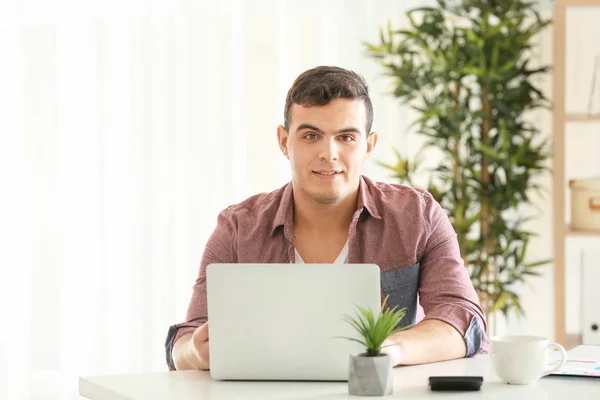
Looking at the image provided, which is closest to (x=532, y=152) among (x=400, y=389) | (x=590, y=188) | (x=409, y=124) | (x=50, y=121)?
(x=590, y=188)

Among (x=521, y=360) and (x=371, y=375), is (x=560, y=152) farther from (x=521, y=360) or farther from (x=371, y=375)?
(x=371, y=375)

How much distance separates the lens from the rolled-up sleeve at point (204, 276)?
2.26 metres

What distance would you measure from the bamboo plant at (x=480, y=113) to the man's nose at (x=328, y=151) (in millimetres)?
1665

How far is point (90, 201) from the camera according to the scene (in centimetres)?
369

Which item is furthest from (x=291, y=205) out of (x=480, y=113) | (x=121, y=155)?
(x=480, y=113)

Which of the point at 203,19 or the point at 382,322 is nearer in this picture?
the point at 382,322

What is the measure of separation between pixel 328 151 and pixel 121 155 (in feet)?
5.17

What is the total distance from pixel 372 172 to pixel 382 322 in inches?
106

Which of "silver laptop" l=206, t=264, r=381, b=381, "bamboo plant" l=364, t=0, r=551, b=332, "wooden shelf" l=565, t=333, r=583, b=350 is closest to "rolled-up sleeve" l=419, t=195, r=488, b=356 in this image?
"silver laptop" l=206, t=264, r=381, b=381

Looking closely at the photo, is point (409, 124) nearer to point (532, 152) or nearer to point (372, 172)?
point (372, 172)

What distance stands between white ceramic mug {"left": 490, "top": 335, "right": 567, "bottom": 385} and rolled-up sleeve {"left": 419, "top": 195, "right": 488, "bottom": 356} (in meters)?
0.39

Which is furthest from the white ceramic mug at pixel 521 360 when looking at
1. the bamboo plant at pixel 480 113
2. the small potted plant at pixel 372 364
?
the bamboo plant at pixel 480 113

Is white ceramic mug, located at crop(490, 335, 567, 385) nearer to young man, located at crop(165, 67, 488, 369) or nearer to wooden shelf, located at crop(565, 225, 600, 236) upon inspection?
young man, located at crop(165, 67, 488, 369)

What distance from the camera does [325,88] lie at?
2.40 m
